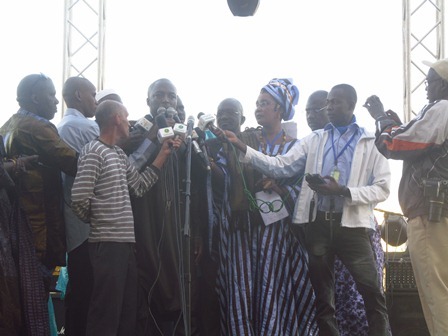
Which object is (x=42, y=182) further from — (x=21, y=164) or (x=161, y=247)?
(x=161, y=247)

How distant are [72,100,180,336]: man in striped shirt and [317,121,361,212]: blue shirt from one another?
1157 millimetres

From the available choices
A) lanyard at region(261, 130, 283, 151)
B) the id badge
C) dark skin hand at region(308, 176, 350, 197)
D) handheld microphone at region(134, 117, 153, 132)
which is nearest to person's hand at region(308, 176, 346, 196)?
dark skin hand at region(308, 176, 350, 197)

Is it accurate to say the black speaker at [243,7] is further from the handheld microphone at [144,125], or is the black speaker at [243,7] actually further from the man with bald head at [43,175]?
the man with bald head at [43,175]

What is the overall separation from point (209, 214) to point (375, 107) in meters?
1.35

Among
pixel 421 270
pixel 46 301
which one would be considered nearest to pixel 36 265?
pixel 46 301

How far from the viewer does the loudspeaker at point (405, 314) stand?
566cm

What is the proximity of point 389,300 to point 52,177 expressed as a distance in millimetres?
3064

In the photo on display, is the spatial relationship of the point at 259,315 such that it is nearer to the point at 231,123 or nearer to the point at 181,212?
the point at 181,212

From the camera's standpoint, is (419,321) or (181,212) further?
(419,321)

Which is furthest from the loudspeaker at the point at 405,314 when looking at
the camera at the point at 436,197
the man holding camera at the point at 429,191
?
the camera at the point at 436,197

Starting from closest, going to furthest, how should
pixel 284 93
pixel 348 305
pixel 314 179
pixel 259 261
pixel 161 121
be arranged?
pixel 161 121
pixel 314 179
pixel 259 261
pixel 348 305
pixel 284 93

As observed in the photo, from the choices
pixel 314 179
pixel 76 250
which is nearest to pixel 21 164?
pixel 76 250

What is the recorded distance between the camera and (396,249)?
632cm

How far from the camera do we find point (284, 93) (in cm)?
504
